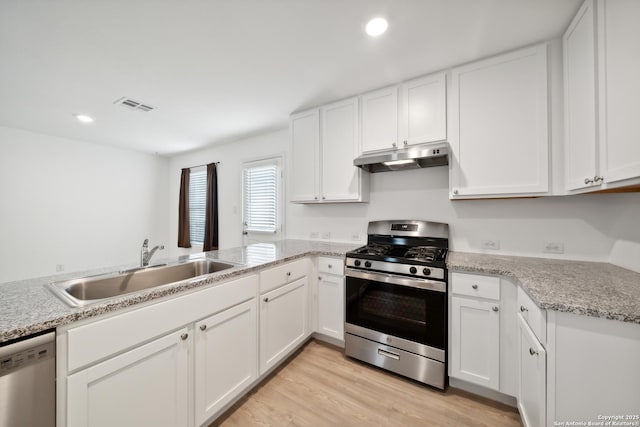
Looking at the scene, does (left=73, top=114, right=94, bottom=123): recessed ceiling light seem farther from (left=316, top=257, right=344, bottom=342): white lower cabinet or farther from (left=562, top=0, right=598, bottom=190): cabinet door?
(left=562, top=0, right=598, bottom=190): cabinet door

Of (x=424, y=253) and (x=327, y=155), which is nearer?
(x=424, y=253)

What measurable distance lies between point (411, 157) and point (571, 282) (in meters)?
1.22

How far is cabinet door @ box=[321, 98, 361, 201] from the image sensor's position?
7.89 ft

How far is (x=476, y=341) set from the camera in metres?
1.64

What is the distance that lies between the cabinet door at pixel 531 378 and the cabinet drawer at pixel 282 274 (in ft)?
5.24

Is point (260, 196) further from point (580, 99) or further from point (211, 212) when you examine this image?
point (580, 99)

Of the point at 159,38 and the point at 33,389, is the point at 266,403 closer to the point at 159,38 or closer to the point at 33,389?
the point at 33,389

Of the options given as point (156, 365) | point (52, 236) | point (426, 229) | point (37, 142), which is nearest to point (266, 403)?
point (156, 365)

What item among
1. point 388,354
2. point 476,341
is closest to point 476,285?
point 476,341

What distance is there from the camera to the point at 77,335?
897 mm

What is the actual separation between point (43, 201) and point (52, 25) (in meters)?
3.27

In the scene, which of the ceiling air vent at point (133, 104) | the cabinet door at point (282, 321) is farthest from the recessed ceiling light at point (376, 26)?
the ceiling air vent at point (133, 104)

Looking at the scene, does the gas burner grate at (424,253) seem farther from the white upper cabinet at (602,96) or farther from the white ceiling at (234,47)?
the white ceiling at (234,47)

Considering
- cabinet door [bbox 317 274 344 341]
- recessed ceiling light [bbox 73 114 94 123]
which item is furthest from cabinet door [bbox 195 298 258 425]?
recessed ceiling light [bbox 73 114 94 123]
